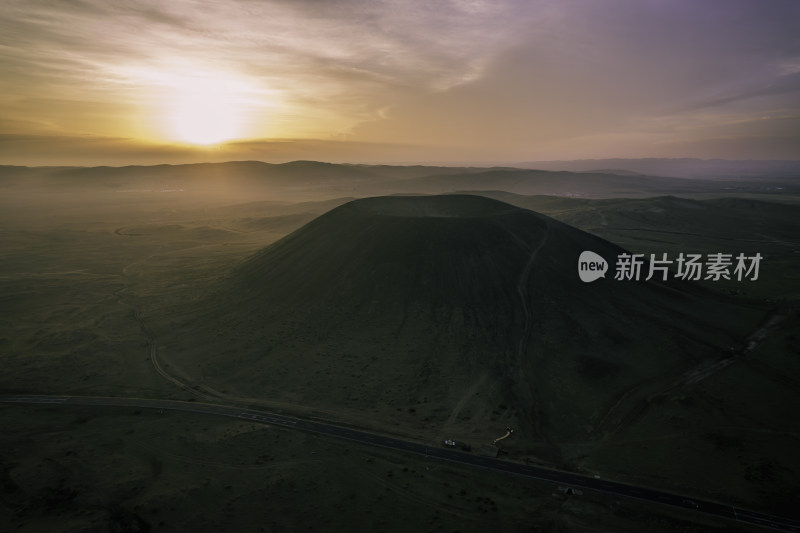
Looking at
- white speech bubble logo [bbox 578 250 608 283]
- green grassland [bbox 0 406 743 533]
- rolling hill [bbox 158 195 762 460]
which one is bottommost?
green grassland [bbox 0 406 743 533]

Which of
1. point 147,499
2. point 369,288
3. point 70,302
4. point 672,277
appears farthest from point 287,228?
point 147,499

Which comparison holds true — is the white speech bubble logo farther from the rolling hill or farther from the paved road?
the paved road

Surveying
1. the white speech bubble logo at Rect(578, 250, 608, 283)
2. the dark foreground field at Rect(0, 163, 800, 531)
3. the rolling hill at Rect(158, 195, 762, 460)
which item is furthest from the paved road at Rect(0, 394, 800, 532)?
the white speech bubble logo at Rect(578, 250, 608, 283)

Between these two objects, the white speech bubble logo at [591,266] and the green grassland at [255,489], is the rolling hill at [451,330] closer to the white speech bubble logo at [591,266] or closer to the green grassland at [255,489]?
the white speech bubble logo at [591,266]

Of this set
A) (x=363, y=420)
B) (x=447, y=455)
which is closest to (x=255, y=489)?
(x=363, y=420)

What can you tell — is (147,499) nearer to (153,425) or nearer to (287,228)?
(153,425)

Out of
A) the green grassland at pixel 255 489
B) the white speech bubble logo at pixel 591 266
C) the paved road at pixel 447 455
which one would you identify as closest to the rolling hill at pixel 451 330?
the white speech bubble logo at pixel 591 266
